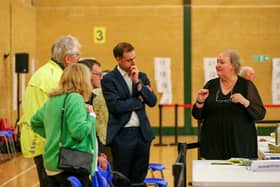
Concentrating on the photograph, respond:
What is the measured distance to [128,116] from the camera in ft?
21.1

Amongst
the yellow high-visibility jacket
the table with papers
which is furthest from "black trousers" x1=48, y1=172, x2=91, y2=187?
the table with papers

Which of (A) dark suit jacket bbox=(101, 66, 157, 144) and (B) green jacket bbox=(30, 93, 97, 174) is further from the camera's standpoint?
(A) dark suit jacket bbox=(101, 66, 157, 144)

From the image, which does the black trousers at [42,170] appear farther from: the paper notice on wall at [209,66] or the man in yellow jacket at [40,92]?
the paper notice on wall at [209,66]

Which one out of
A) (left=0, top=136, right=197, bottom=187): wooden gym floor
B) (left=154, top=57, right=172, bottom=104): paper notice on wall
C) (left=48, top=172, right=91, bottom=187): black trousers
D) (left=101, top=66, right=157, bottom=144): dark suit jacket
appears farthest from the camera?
(left=154, top=57, right=172, bottom=104): paper notice on wall

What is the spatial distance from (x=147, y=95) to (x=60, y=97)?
62.7 inches

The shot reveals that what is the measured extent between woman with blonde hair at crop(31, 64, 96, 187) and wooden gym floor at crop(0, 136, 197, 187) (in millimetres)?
4404

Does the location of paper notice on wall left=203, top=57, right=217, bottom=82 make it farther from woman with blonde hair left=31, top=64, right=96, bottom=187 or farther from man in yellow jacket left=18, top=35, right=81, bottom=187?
woman with blonde hair left=31, top=64, right=96, bottom=187

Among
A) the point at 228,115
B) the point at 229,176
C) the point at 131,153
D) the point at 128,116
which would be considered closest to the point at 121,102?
the point at 128,116

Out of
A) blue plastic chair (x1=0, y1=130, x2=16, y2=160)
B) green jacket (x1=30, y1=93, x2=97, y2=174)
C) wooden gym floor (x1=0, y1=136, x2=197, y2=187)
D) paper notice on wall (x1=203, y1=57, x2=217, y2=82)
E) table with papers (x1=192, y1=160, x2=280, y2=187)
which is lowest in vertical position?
wooden gym floor (x1=0, y1=136, x2=197, y2=187)

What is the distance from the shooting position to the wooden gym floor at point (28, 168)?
10031 millimetres

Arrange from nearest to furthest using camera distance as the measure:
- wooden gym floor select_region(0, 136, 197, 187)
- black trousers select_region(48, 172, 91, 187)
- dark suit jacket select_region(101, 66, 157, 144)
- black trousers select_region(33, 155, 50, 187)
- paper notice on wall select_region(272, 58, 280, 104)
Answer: black trousers select_region(48, 172, 91, 187)
black trousers select_region(33, 155, 50, 187)
dark suit jacket select_region(101, 66, 157, 144)
wooden gym floor select_region(0, 136, 197, 187)
paper notice on wall select_region(272, 58, 280, 104)

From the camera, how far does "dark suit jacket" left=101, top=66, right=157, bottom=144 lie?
21.0ft

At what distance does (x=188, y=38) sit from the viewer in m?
17.1

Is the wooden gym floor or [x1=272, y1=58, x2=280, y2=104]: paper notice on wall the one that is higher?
[x1=272, y1=58, x2=280, y2=104]: paper notice on wall
